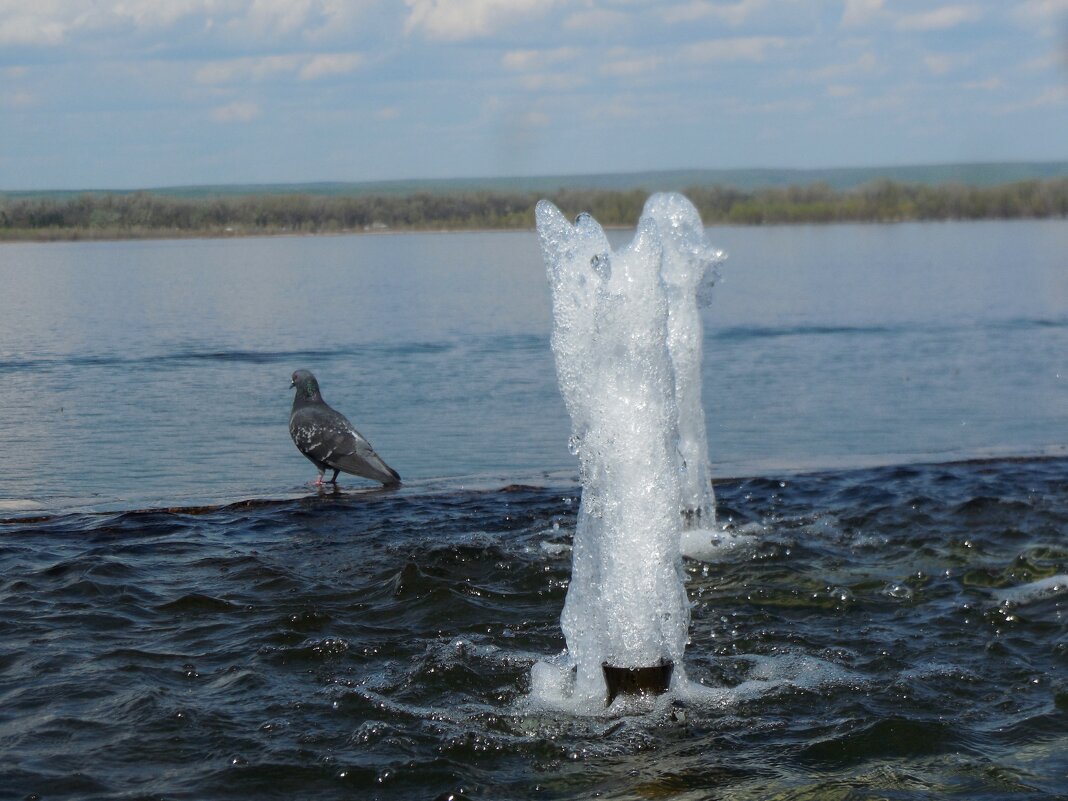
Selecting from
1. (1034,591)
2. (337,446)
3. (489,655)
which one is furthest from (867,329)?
(489,655)

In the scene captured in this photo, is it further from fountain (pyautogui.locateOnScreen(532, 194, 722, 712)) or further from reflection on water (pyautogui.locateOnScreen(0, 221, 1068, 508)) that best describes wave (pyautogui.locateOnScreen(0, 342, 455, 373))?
fountain (pyautogui.locateOnScreen(532, 194, 722, 712))

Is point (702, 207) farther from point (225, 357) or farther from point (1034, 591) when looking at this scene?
point (1034, 591)

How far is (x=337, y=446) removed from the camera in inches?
420

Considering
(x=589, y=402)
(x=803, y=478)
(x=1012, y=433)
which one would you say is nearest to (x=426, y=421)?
(x=803, y=478)

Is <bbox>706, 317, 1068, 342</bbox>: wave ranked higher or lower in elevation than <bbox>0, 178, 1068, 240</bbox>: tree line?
lower

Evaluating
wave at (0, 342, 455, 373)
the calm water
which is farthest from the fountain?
wave at (0, 342, 455, 373)

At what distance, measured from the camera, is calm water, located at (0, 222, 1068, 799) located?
5270mm

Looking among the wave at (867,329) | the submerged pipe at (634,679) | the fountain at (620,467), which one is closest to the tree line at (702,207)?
the wave at (867,329)

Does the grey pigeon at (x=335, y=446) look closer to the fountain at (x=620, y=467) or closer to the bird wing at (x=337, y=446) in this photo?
the bird wing at (x=337, y=446)

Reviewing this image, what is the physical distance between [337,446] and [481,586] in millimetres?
3254

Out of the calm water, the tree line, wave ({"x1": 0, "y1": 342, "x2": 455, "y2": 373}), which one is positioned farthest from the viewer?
the tree line

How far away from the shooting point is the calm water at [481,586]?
17.3 feet

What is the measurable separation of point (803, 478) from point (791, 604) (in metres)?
3.25

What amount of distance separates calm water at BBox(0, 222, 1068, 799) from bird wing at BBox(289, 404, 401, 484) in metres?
0.24
